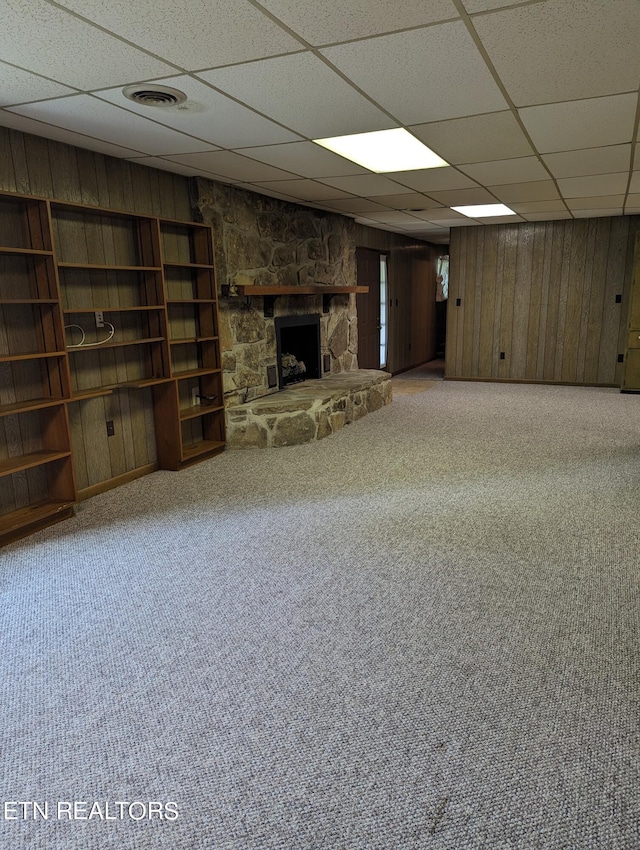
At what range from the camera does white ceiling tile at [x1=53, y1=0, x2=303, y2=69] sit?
74.5 inches

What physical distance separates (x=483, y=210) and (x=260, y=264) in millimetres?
2976

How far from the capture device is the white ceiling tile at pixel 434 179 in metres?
4.50

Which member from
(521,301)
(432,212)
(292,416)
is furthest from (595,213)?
(292,416)

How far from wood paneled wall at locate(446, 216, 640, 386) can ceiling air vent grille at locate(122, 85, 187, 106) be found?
654 cm

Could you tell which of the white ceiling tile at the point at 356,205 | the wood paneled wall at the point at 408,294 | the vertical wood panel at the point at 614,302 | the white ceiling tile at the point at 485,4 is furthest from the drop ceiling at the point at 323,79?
the wood paneled wall at the point at 408,294

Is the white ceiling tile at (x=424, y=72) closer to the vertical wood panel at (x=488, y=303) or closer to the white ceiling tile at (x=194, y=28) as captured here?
the white ceiling tile at (x=194, y=28)

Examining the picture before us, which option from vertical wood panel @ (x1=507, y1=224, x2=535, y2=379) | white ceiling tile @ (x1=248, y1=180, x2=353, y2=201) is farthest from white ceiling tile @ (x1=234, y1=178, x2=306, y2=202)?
vertical wood panel @ (x1=507, y1=224, x2=535, y2=379)

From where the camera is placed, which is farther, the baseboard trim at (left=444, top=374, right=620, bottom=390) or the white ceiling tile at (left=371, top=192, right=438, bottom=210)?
the baseboard trim at (left=444, top=374, right=620, bottom=390)

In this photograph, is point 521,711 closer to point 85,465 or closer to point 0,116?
point 85,465

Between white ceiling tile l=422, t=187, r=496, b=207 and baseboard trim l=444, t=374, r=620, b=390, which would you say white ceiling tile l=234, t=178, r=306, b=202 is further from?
baseboard trim l=444, t=374, r=620, b=390

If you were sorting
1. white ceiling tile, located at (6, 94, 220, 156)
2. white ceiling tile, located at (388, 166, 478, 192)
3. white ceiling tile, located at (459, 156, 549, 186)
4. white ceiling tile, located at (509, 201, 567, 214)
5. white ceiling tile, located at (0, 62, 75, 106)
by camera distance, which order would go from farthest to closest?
white ceiling tile, located at (509, 201, 567, 214) < white ceiling tile, located at (388, 166, 478, 192) < white ceiling tile, located at (459, 156, 549, 186) < white ceiling tile, located at (6, 94, 220, 156) < white ceiling tile, located at (0, 62, 75, 106)

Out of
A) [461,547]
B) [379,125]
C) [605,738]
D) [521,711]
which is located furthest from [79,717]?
[379,125]

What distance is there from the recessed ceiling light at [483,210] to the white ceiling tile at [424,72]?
359cm

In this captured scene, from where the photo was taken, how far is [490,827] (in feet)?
4.74
